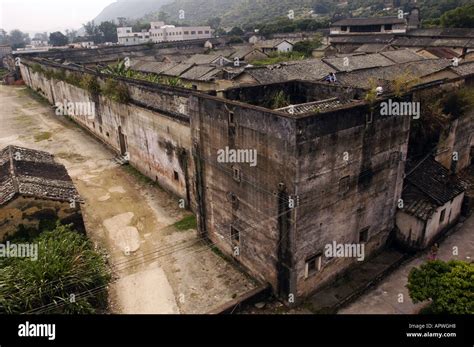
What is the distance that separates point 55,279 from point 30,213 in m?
3.59

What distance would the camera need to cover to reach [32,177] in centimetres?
1652

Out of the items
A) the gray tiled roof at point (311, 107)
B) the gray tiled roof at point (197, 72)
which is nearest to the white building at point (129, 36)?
the gray tiled roof at point (197, 72)

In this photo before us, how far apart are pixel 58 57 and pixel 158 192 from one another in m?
46.8

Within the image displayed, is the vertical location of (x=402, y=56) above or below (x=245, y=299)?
above

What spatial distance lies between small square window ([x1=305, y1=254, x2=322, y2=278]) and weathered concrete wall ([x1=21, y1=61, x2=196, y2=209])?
7.41 m

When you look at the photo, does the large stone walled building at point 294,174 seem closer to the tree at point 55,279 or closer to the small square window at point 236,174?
the small square window at point 236,174

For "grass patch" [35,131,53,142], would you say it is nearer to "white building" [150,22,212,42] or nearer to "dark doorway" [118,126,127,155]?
"dark doorway" [118,126,127,155]

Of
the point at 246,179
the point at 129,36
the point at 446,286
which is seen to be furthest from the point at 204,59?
the point at 129,36

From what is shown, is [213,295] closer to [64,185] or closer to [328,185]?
[328,185]

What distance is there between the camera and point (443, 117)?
1769cm

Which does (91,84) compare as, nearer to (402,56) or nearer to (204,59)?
(204,59)

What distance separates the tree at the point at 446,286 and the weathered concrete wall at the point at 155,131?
1067 centimetres

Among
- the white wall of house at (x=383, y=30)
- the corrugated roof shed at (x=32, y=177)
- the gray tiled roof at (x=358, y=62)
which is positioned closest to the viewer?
the corrugated roof shed at (x=32, y=177)

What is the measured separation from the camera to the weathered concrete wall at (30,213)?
13711 mm
